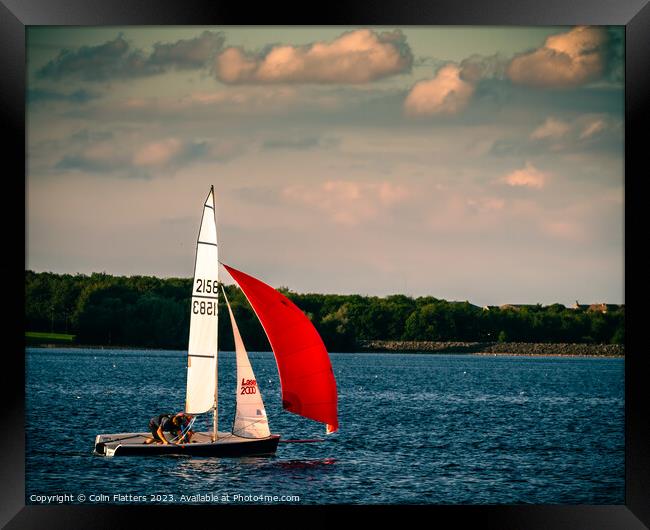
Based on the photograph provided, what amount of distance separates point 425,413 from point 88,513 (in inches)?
1579

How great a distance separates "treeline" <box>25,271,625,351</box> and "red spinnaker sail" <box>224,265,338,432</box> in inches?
1737

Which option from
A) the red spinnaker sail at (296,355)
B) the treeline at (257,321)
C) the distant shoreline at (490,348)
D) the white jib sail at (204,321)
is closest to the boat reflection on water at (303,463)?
the red spinnaker sail at (296,355)

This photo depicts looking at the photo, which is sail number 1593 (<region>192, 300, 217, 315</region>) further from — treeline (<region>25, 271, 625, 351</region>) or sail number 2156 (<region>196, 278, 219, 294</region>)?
treeline (<region>25, 271, 625, 351</region>)

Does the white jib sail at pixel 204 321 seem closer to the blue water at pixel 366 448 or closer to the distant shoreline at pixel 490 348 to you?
the blue water at pixel 366 448

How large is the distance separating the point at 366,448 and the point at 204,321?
12.5 m

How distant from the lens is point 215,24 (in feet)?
63.9

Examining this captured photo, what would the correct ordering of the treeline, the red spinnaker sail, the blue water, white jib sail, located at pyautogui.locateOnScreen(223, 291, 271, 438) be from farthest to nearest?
the treeline
white jib sail, located at pyautogui.locateOnScreen(223, 291, 271, 438)
the red spinnaker sail
the blue water

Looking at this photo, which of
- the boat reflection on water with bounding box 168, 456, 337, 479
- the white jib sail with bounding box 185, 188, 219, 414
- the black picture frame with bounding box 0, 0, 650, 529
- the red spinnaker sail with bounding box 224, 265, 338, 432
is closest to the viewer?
the black picture frame with bounding box 0, 0, 650, 529

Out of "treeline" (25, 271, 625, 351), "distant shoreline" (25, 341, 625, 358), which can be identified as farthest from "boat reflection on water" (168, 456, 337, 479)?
"distant shoreline" (25, 341, 625, 358)

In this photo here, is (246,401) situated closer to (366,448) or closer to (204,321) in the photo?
(204,321)

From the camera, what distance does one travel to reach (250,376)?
32.1 m

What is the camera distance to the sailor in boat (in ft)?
103

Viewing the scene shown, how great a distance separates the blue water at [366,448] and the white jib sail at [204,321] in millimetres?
2339

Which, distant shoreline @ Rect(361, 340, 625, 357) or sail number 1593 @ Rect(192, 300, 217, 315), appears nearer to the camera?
sail number 1593 @ Rect(192, 300, 217, 315)
